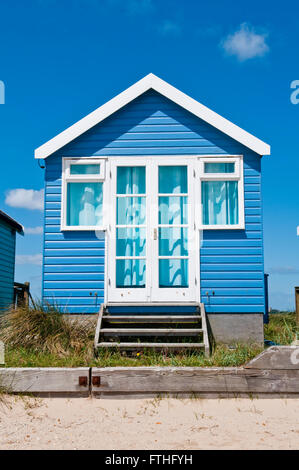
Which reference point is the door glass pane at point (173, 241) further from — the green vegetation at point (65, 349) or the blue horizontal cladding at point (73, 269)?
the green vegetation at point (65, 349)

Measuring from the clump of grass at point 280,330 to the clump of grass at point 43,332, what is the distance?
2946mm

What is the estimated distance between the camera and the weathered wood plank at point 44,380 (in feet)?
19.6

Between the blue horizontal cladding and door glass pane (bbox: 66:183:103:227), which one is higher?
door glass pane (bbox: 66:183:103:227)

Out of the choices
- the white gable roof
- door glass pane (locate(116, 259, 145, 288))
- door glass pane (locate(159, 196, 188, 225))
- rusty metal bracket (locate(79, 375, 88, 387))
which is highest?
the white gable roof

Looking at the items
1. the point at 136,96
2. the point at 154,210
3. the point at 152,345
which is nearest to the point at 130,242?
the point at 154,210

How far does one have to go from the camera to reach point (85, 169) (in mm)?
8672

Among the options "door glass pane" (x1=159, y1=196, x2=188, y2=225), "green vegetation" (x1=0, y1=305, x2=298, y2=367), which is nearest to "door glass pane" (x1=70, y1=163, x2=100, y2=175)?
"door glass pane" (x1=159, y1=196, x2=188, y2=225)

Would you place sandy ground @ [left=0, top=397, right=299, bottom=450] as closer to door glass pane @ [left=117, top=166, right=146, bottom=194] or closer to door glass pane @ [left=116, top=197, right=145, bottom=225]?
door glass pane @ [left=116, top=197, right=145, bottom=225]

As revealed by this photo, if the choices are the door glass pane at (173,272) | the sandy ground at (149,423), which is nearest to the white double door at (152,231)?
the door glass pane at (173,272)

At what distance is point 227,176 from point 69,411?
4697 mm

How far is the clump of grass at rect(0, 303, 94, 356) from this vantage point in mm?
7047

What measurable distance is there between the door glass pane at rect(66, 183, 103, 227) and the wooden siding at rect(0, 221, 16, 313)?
7.47 metres
